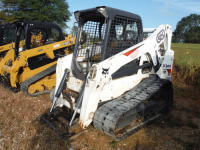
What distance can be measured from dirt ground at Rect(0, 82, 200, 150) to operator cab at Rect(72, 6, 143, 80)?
1.23 meters

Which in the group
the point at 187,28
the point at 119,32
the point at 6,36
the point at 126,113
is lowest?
the point at 126,113

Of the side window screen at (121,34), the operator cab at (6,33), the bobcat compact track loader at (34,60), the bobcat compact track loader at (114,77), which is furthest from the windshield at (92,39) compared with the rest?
the operator cab at (6,33)

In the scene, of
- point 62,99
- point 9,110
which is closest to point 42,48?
point 9,110

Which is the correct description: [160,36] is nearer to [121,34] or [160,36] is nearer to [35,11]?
[121,34]

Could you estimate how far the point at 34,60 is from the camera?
Result: 20.2 feet

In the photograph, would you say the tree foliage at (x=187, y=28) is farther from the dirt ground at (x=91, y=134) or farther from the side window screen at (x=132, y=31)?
the side window screen at (x=132, y=31)

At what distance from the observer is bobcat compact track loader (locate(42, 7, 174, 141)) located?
3123 millimetres

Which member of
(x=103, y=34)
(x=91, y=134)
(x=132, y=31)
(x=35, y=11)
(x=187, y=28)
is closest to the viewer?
(x=103, y=34)

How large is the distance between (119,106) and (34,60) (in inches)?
158

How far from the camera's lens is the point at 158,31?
4078 mm

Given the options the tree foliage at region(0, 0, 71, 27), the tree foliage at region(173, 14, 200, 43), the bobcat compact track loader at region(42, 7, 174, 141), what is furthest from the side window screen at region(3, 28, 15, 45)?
the tree foliage at region(173, 14, 200, 43)

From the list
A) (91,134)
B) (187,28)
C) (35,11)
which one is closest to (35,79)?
(91,134)

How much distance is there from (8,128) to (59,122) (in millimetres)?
968

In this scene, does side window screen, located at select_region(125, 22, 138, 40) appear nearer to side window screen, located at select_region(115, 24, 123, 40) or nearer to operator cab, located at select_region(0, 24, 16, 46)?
side window screen, located at select_region(115, 24, 123, 40)
